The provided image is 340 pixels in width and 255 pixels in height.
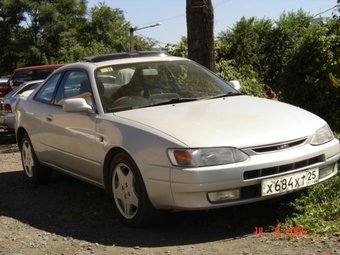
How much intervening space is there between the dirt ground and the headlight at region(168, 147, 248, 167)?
654 millimetres

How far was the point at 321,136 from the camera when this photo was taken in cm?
522

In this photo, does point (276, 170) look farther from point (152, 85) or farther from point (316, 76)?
point (316, 76)

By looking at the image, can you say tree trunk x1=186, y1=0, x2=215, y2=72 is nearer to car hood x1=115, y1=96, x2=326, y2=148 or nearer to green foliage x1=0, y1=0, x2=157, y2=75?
car hood x1=115, y1=96, x2=326, y2=148

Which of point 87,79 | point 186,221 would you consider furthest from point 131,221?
point 87,79

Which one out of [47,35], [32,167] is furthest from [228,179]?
[47,35]

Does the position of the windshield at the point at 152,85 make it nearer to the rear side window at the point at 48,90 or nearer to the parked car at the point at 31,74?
the rear side window at the point at 48,90

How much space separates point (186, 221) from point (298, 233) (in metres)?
1.06

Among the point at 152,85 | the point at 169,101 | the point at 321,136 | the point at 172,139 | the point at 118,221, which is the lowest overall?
the point at 118,221

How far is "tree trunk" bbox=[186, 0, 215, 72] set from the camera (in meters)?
9.59

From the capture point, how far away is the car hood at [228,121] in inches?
187

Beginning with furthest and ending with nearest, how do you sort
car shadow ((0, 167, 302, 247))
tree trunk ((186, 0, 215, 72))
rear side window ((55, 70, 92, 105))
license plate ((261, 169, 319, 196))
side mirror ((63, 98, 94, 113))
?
1. tree trunk ((186, 0, 215, 72))
2. rear side window ((55, 70, 92, 105))
3. side mirror ((63, 98, 94, 113))
4. car shadow ((0, 167, 302, 247))
5. license plate ((261, 169, 319, 196))

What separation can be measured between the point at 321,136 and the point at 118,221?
2.00 m

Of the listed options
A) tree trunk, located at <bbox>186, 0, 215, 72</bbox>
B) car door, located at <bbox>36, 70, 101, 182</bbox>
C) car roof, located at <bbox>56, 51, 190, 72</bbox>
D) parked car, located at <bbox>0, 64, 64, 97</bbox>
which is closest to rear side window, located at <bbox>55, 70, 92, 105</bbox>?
car door, located at <bbox>36, 70, 101, 182</bbox>

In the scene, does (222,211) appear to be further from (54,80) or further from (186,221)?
(54,80)
